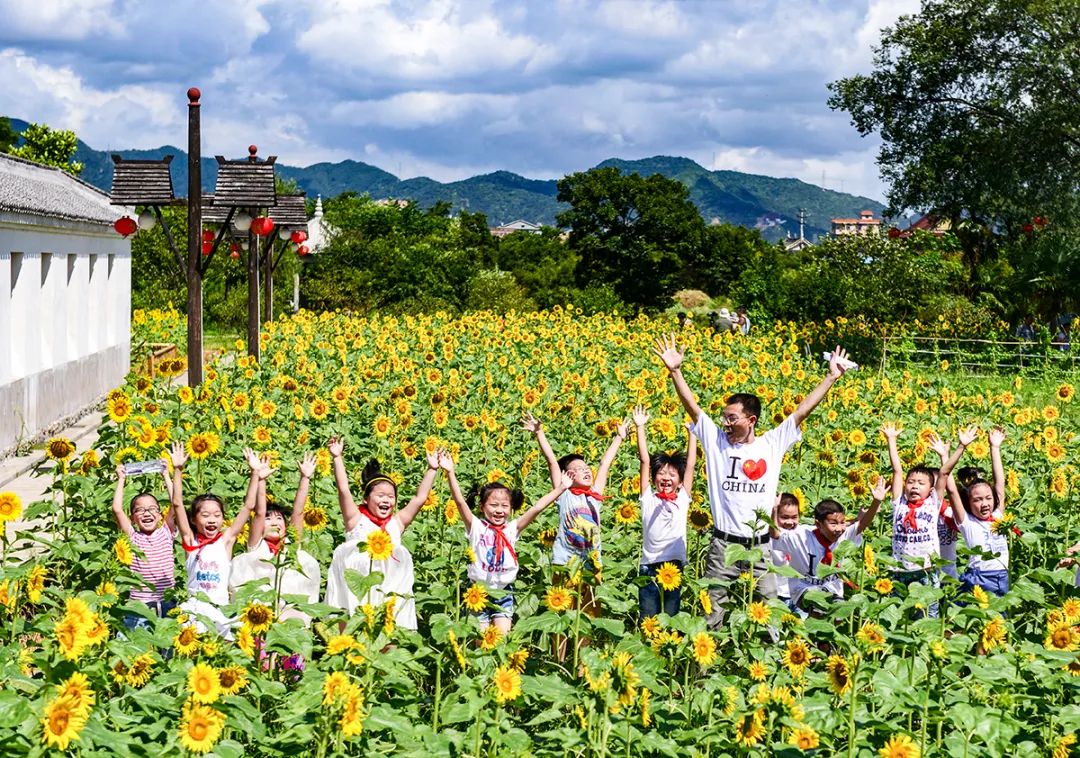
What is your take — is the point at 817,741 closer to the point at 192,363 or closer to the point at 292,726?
the point at 292,726

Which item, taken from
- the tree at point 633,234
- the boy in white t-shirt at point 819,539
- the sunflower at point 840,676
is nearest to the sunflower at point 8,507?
the sunflower at point 840,676

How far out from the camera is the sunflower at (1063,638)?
4668mm

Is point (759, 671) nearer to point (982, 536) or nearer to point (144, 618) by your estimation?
point (144, 618)

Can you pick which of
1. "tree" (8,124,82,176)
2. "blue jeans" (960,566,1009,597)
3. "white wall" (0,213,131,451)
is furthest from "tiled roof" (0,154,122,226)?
"tree" (8,124,82,176)

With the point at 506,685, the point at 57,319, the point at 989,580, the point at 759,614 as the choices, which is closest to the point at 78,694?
the point at 506,685

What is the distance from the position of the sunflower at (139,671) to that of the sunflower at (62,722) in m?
0.71

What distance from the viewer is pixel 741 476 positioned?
6.23m

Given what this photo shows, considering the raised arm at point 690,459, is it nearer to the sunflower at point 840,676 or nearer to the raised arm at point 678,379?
the raised arm at point 678,379

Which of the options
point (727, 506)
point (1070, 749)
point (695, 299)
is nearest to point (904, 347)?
point (727, 506)

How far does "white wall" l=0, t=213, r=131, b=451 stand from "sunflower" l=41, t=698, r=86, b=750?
30.9ft

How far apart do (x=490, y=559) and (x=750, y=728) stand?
235cm

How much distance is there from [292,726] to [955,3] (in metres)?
23.8

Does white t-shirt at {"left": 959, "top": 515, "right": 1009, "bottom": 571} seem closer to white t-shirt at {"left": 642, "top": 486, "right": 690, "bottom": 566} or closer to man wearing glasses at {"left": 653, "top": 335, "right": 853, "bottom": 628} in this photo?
man wearing glasses at {"left": 653, "top": 335, "right": 853, "bottom": 628}

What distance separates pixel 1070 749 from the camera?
450 centimetres
